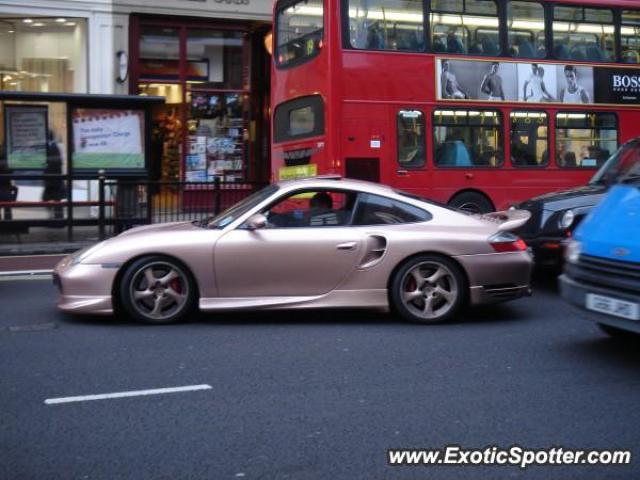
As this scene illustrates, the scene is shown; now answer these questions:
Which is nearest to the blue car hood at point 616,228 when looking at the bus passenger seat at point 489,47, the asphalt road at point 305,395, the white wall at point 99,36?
the asphalt road at point 305,395

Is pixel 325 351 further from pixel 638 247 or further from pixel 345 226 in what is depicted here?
pixel 638 247

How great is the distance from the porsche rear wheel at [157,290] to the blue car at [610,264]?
10.8 feet

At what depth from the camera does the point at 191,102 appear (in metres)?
21.1

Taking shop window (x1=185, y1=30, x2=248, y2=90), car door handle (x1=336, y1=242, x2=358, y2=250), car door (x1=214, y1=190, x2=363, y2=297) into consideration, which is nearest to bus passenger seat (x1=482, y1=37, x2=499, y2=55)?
car door (x1=214, y1=190, x2=363, y2=297)

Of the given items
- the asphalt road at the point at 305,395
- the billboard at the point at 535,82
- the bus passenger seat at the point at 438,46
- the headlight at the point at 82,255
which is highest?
the bus passenger seat at the point at 438,46

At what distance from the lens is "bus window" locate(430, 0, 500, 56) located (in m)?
14.3

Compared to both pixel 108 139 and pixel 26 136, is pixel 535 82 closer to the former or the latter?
pixel 108 139

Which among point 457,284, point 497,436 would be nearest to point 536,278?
point 457,284

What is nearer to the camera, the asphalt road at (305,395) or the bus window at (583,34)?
the asphalt road at (305,395)

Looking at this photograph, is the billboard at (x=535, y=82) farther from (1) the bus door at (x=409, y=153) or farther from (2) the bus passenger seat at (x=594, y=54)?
(1) the bus door at (x=409, y=153)

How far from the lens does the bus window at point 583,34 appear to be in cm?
1511

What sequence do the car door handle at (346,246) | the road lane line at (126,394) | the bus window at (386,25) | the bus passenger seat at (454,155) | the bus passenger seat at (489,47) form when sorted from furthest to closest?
the bus passenger seat at (454,155) → the bus passenger seat at (489,47) → the bus window at (386,25) → the car door handle at (346,246) → the road lane line at (126,394)

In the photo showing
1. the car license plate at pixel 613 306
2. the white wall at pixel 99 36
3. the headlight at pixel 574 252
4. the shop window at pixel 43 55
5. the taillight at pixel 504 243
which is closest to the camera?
the car license plate at pixel 613 306

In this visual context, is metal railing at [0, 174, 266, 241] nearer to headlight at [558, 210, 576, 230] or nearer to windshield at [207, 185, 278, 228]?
windshield at [207, 185, 278, 228]
